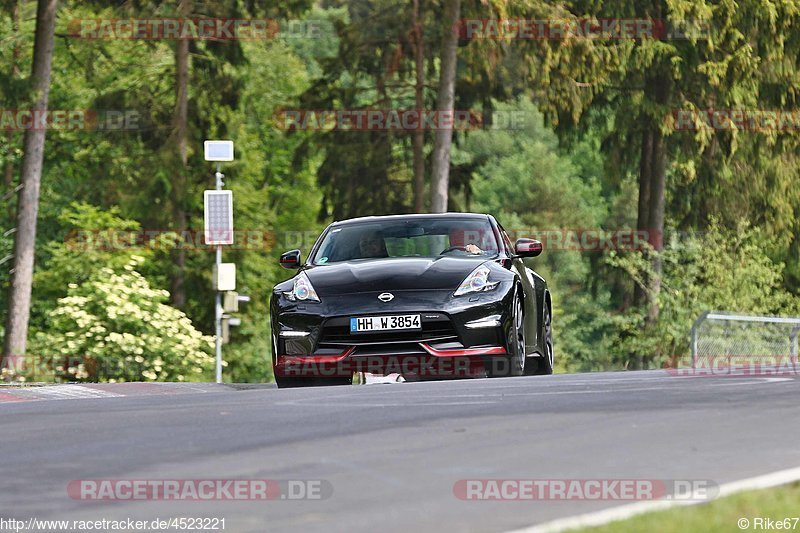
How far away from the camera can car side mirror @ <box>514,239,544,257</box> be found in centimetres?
1616

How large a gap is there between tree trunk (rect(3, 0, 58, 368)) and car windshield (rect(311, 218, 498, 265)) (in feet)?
63.9

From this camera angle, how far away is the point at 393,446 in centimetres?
938

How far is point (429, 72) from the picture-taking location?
46938 mm

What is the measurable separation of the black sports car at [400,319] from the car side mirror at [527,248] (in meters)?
0.41

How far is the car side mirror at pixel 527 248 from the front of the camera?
16156 mm

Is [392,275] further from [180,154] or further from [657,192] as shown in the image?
[180,154]

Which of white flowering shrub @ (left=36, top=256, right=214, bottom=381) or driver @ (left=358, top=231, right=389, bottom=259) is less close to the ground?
driver @ (left=358, top=231, right=389, bottom=259)

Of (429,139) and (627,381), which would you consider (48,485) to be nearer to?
(627,381)

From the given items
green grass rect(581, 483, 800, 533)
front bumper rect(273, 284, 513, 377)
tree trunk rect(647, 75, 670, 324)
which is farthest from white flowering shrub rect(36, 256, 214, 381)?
green grass rect(581, 483, 800, 533)

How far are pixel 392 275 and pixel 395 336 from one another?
60cm
